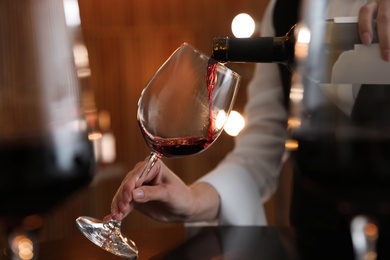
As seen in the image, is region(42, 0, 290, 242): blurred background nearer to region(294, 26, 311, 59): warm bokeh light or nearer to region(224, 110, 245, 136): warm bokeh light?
region(224, 110, 245, 136): warm bokeh light

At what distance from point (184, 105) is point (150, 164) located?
0.24 ft

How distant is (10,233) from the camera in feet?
1.00

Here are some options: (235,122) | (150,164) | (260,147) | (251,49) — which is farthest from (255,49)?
(235,122)

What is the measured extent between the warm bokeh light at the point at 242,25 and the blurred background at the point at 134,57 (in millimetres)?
18

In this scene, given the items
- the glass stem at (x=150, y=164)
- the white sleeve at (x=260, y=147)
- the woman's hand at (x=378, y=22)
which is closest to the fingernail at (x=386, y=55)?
the woman's hand at (x=378, y=22)

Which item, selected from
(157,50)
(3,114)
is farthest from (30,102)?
(157,50)

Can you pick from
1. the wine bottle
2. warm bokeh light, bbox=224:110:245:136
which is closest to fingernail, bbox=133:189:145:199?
the wine bottle

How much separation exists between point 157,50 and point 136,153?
1.16ft

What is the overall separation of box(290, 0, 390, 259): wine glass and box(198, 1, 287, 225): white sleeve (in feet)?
1.90

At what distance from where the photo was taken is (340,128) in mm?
364

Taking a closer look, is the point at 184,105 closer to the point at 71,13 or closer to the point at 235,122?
the point at 71,13

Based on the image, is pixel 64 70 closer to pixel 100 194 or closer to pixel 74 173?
pixel 74 173

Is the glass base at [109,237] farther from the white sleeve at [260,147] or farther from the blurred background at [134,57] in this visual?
the blurred background at [134,57]

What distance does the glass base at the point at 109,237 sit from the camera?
0.58 m
